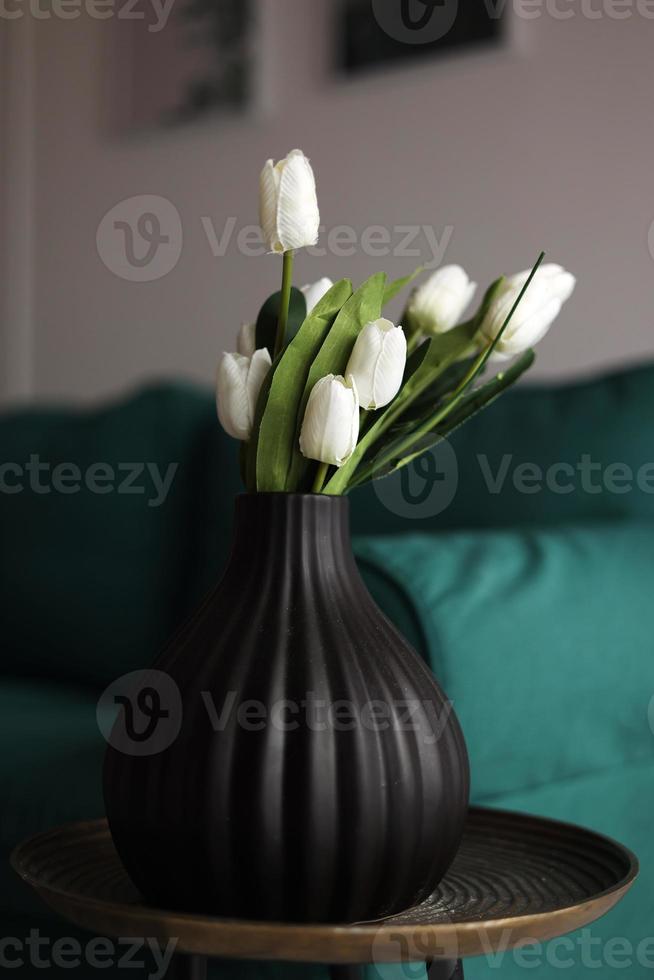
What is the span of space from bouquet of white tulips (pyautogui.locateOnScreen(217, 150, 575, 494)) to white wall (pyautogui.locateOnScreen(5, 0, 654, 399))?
1077 mm

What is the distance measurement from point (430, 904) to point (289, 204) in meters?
0.47

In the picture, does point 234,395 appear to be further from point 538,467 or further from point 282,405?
point 538,467

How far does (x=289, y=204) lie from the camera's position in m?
0.76

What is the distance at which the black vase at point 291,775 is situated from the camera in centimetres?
66

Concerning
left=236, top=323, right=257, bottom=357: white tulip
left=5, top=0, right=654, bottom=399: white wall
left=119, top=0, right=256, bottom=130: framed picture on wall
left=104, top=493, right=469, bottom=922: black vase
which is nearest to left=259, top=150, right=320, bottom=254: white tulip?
left=236, top=323, right=257, bottom=357: white tulip

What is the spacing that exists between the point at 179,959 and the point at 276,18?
210 cm

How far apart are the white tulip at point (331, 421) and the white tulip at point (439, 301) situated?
18 centimetres

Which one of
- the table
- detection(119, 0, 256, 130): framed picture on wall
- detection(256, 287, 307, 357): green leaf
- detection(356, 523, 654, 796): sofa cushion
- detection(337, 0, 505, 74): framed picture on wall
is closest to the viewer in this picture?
the table

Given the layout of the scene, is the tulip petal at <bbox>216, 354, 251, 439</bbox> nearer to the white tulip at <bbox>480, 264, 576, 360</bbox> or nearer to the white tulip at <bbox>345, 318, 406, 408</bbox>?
the white tulip at <bbox>345, 318, 406, 408</bbox>

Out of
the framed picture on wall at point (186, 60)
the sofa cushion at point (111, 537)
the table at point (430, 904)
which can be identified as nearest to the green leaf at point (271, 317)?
the table at point (430, 904)

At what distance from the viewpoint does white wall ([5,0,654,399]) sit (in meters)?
1.88

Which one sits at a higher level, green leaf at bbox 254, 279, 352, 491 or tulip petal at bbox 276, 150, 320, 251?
A: tulip petal at bbox 276, 150, 320, 251

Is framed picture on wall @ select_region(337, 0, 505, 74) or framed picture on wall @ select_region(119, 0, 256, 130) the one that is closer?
framed picture on wall @ select_region(337, 0, 505, 74)

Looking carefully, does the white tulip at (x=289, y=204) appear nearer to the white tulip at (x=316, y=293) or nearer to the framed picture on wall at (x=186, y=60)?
the white tulip at (x=316, y=293)
